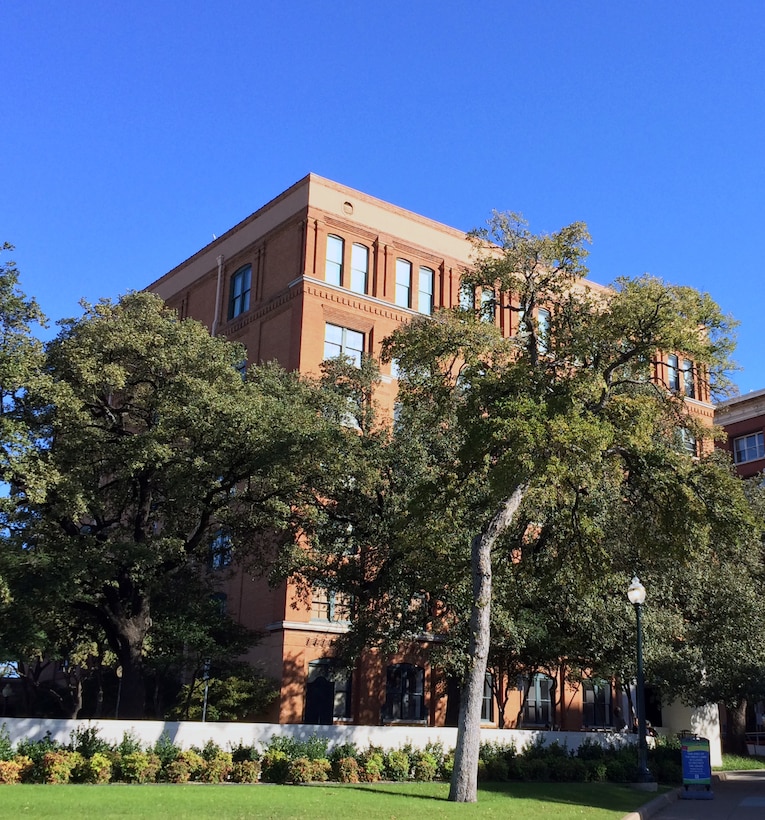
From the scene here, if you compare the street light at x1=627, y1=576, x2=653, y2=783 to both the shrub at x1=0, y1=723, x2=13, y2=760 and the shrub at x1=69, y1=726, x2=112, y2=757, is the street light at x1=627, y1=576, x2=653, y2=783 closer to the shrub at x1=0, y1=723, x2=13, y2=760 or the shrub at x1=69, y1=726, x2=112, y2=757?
the shrub at x1=69, y1=726, x2=112, y2=757

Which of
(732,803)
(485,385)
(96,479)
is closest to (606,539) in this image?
(732,803)

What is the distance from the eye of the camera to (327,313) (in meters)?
37.6

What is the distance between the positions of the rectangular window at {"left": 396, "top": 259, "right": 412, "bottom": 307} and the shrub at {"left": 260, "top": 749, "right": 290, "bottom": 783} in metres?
23.8

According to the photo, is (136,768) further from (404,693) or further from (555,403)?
(404,693)

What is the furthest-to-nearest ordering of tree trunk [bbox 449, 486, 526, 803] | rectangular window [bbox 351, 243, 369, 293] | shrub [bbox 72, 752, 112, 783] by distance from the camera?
rectangular window [bbox 351, 243, 369, 293], tree trunk [bbox 449, 486, 526, 803], shrub [bbox 72, 752, 112, 783]

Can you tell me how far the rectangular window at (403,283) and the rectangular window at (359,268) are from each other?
1663mm

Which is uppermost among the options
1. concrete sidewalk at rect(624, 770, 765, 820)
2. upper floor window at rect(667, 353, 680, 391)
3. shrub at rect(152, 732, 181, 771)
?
upper floor window at rect(667, 353, 680, 391)

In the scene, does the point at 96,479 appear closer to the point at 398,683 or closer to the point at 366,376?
the point at 366,376

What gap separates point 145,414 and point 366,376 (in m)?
6.74

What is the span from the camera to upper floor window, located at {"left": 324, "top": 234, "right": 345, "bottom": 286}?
126ft

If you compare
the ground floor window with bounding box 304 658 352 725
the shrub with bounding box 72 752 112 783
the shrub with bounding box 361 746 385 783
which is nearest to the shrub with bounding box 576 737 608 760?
the shrub with bounding box 361 746 385 783

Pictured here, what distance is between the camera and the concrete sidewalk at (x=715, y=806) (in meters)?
18.8

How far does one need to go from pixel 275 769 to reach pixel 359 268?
79.1 ft

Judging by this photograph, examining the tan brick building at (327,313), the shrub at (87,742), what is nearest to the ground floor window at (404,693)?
the tan brick building at (327,313)
